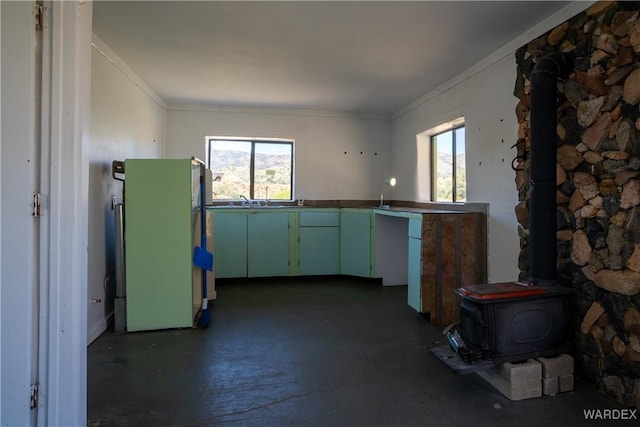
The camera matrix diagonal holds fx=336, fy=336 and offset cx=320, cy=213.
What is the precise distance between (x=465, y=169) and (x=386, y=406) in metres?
2.45

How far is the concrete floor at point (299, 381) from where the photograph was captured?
1722 mm

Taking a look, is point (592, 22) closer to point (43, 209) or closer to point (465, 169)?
point (465, 169)

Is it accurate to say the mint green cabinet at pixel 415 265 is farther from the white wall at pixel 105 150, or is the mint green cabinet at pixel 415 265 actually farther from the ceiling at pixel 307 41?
the white wall at pixel 105 150

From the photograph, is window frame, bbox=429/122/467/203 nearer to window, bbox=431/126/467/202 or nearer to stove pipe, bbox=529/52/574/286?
window, bbox=431/126/467/202

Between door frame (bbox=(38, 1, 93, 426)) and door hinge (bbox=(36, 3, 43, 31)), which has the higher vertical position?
door hinge (bbox=(36, 3, 43, 31))

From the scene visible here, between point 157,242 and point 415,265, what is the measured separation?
89.8 inches

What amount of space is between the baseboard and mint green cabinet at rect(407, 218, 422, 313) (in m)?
2.69

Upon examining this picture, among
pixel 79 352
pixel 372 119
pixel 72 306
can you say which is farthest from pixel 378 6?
pixel 372 119

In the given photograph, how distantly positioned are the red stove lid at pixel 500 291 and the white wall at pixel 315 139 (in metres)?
3.12

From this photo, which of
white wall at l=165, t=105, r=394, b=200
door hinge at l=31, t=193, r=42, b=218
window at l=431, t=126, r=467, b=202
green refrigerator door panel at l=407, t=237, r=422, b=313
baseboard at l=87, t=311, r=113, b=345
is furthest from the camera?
white wall at l=165, t=105, r=394, b=200

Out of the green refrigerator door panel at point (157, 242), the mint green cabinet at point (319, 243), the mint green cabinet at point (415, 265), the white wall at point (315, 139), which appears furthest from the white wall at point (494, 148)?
the green refrigerator door panel at point (157, 242)

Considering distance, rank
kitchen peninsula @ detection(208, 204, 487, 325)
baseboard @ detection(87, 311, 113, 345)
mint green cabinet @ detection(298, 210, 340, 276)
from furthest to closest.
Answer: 1. mint green cabinet @ detection(298, 210, 340, 276)
2. kitchen peninsula @ detection(208, 204, 487, 325)
3. baseboard @ detection(87, 311, 113, 345)

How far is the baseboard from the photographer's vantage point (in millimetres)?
2564

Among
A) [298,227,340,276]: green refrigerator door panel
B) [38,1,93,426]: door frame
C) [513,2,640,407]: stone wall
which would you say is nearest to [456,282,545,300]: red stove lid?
[513,2,640,407]: stone wall
